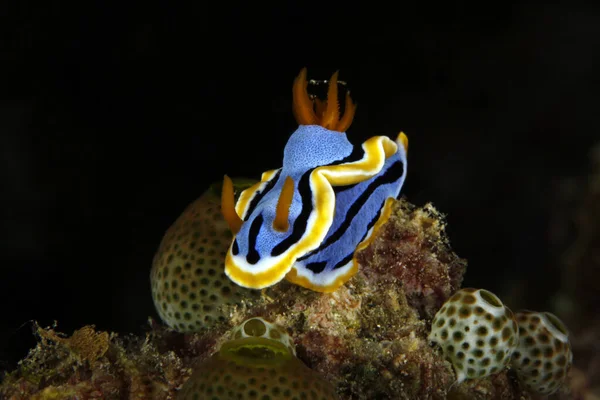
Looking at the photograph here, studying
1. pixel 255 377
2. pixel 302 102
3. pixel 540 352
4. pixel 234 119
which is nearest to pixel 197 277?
pixel 255 377

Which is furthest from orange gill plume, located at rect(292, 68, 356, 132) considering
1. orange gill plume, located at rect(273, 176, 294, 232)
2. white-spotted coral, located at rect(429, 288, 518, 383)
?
white-spotted coral, located at rect(429, 288, 518, 383)

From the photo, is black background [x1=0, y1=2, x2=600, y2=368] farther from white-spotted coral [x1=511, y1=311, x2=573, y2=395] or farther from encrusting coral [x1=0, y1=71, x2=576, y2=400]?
white-spotted coral [x1=511, y1=311, x2=573, y2=395]

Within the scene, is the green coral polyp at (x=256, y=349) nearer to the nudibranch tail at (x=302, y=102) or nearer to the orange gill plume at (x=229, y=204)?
the orange gill plume at (x=229, y=204)

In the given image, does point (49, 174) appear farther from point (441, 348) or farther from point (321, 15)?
point (441, 348)

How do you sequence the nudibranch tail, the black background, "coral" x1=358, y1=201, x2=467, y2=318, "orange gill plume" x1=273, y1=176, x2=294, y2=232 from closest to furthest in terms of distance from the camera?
"orange gill plume" x1=273, y1=176, x2=294, y2=232 → the nudibranch tail → "coral" x1=358, y1=201, x2=467, y2=318 → the black background

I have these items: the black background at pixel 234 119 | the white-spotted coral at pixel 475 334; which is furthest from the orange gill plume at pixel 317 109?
the black background at pixel 234 119

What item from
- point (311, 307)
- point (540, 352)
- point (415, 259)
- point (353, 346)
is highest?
point (415, 259)

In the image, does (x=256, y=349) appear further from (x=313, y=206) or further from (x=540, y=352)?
(x=540, y=352)
